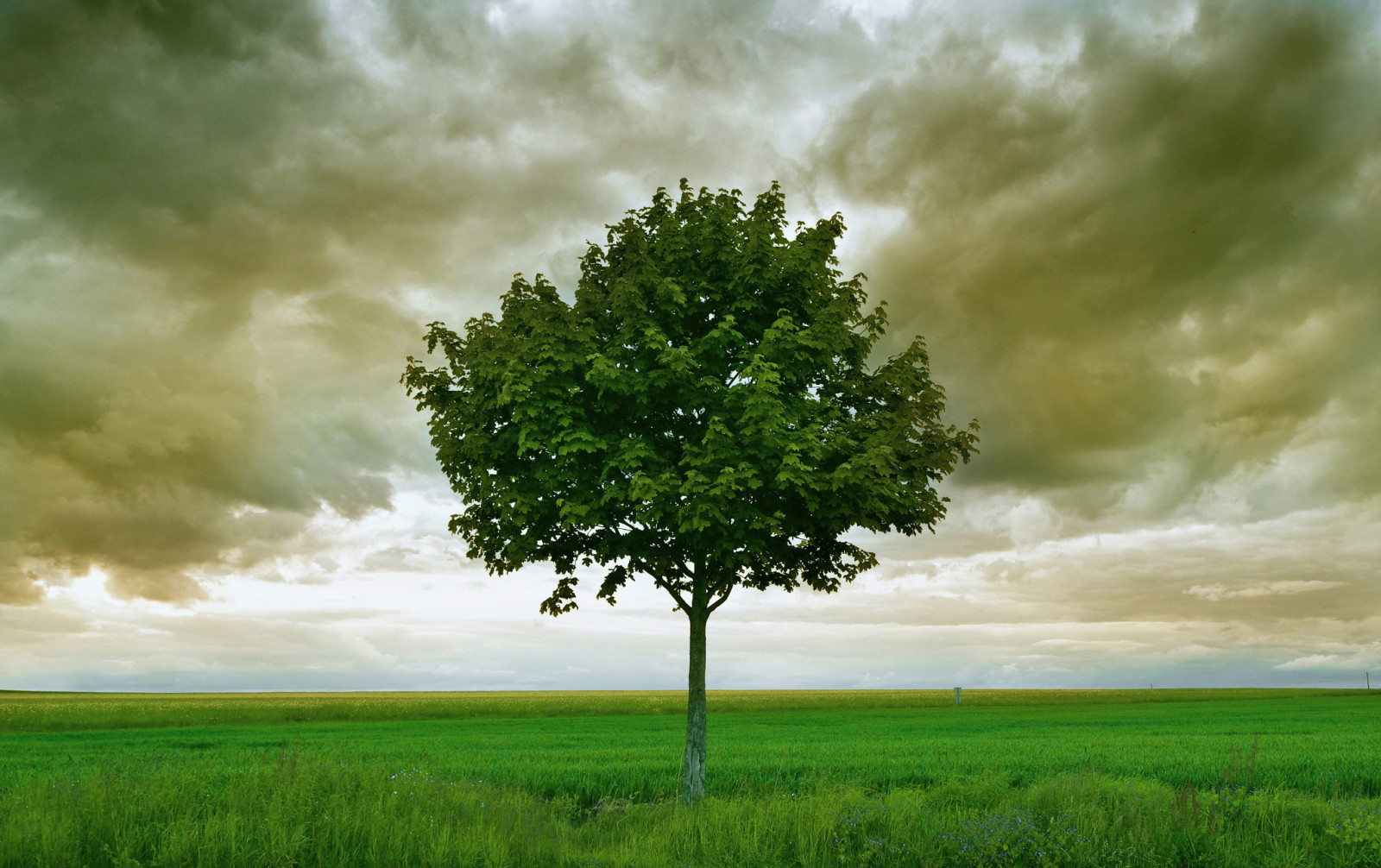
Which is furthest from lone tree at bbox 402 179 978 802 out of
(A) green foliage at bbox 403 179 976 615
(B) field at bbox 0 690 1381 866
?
(B) field at bbox 0 690 1381 866

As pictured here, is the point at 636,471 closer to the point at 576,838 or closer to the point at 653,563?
the point at 653,563

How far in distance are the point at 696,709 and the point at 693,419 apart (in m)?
4.78

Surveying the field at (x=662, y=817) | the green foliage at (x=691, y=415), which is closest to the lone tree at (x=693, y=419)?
the green foliage at (x=691, y=415)

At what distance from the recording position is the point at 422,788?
9.29 metres

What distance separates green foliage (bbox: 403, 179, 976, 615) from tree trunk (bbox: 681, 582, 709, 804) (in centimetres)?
28

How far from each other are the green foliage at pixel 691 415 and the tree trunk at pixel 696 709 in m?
0.28

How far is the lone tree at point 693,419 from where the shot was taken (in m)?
11.1

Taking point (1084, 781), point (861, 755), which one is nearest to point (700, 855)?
point (1084, 781)

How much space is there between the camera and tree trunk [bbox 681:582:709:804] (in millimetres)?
11898

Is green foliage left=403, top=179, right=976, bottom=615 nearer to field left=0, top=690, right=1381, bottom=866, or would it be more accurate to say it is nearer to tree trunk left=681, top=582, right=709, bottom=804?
tree trunk left=681, top=582, right=709, bottom=804

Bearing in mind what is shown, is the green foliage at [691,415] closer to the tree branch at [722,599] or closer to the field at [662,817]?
the tree branch at [722,599]

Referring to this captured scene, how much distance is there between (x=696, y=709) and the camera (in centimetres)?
1241

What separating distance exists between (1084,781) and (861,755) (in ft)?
34.5

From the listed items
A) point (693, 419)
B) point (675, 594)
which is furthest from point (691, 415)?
point (675, 594)
